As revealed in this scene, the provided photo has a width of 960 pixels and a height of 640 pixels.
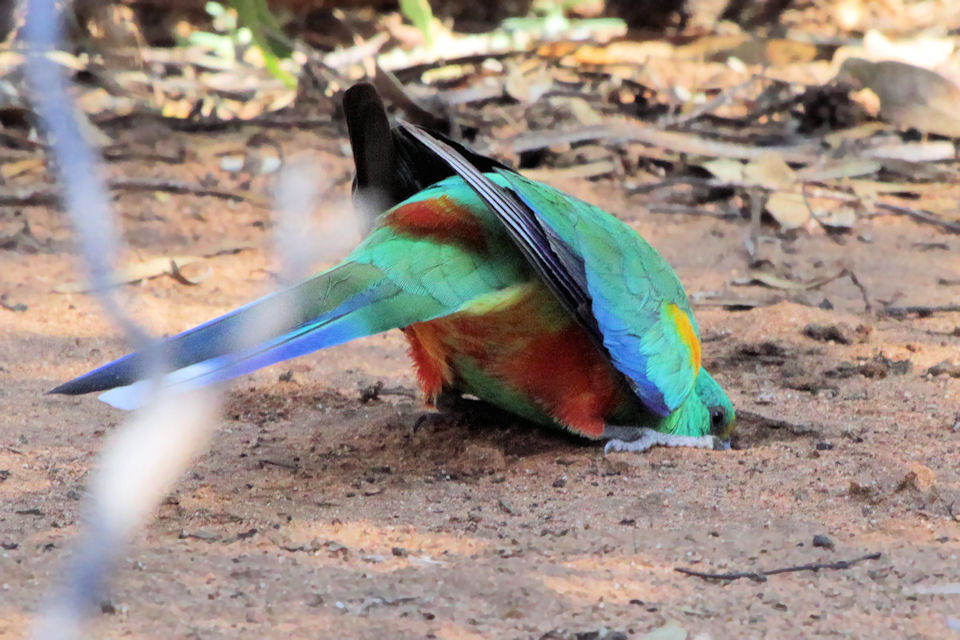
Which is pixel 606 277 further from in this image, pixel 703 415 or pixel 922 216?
pixel 922 216

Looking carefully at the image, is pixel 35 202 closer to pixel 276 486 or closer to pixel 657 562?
pixel 276 486

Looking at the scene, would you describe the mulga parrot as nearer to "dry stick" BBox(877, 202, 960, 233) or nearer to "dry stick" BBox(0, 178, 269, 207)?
"dry stick" BBox(0, 178, 269, 207)

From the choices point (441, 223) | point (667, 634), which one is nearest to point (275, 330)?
point (441, 223)

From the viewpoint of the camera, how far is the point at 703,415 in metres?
3.52

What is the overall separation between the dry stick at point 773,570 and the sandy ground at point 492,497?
22 mm

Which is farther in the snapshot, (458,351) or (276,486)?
(458,351)

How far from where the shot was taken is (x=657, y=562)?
7.95ft

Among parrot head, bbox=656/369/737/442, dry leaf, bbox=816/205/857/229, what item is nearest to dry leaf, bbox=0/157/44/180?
parrot head, bbox=656/369/737/442

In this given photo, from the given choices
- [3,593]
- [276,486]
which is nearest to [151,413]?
[3,593]

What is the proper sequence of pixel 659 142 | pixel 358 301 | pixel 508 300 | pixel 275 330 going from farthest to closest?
pixel 659 142 < pixel 508 300 < pixel 358 301 < pixel 275 330

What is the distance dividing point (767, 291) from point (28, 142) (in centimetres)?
381

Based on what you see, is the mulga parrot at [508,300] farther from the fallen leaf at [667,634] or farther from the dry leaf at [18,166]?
the dry leaf at [18,166]

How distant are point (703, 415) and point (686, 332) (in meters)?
0.28

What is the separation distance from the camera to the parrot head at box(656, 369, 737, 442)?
3.48 m
